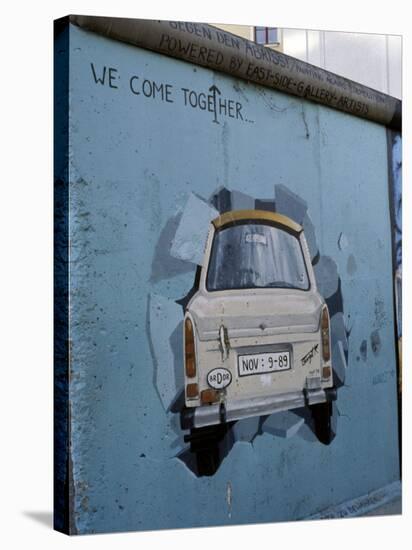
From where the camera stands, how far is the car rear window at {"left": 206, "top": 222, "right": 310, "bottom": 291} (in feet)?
19.6

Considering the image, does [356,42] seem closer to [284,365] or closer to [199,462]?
[284,365]

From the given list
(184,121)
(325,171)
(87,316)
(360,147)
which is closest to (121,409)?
(87,316)

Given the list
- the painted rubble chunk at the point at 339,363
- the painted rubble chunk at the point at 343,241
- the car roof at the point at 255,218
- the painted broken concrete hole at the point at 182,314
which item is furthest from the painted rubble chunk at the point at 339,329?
the car roof at the point at 255,218

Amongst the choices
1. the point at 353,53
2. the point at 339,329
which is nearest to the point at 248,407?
the point at 339,329

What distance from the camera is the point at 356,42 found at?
6.76m

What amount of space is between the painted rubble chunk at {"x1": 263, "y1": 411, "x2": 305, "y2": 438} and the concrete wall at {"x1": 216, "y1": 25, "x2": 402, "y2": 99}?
2.41 m

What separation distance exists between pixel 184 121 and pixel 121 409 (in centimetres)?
177

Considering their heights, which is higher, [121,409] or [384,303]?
[384,303]

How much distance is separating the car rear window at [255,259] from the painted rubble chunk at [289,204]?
5.2 inches

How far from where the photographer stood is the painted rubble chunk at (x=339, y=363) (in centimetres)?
675

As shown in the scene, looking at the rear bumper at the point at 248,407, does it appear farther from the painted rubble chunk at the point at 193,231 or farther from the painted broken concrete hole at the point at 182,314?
the painted rubble chunk at the point at 193,231

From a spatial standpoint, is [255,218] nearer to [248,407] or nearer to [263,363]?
[263,363]

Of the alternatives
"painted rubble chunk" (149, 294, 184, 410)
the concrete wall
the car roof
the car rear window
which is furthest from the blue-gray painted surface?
the concrete wall

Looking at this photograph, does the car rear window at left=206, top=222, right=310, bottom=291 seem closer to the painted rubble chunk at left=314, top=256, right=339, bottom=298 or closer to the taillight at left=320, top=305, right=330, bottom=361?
the painted rubble chunk at left=314, top=256, right=339, bottom=298
